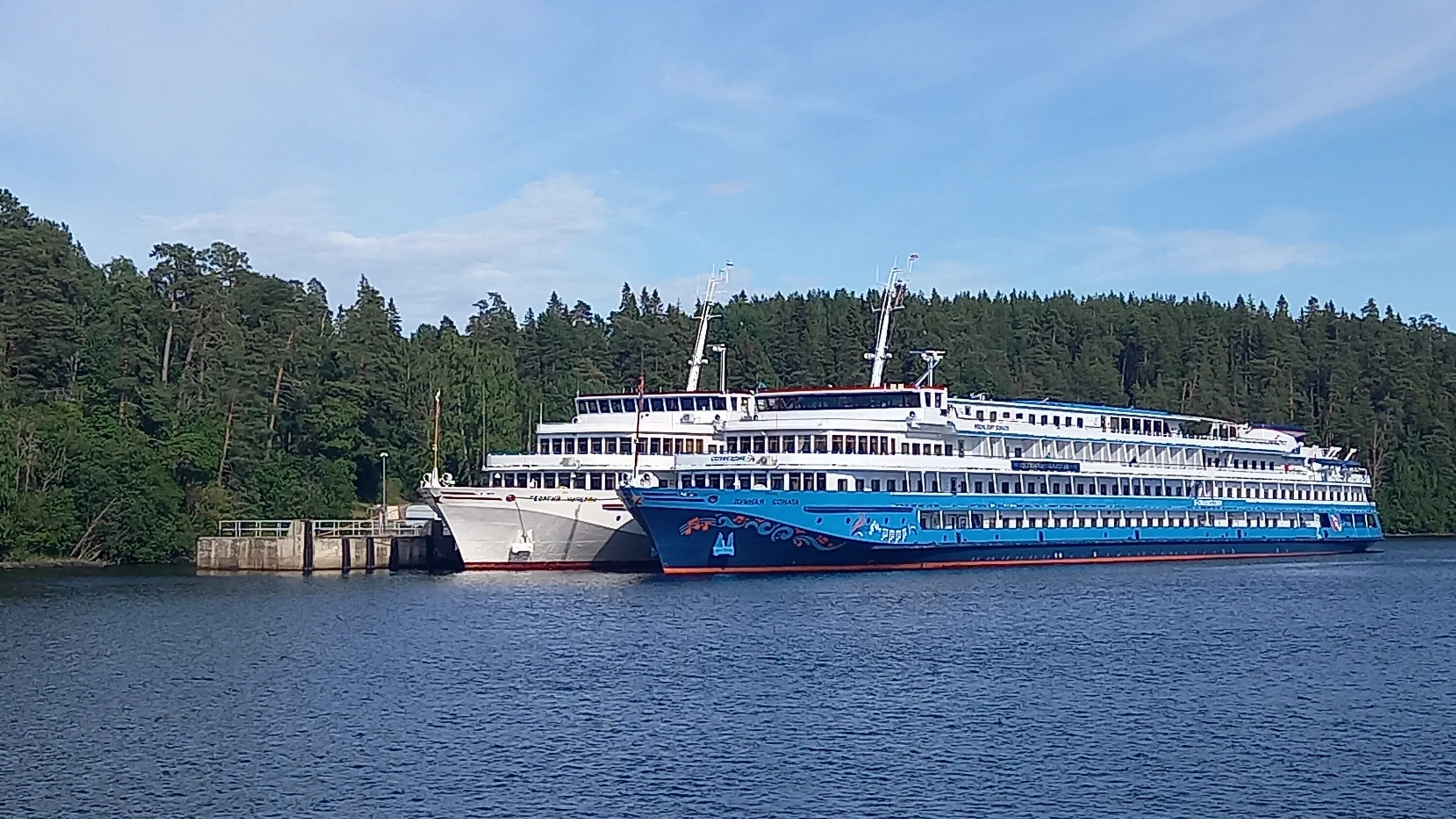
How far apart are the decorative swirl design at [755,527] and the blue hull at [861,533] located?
0.12 feet

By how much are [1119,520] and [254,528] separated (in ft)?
137

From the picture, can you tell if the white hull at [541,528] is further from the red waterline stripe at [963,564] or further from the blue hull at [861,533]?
the blue hull at [861,533]

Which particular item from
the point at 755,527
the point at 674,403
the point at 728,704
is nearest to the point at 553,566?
the point at 674,403

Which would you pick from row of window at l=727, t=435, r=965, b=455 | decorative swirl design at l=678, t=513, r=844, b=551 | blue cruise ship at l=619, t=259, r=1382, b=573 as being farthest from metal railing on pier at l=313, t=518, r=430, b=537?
decorative swirl design at l=678, t=513, r=844, b=551

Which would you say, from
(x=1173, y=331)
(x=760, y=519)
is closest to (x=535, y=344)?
(x=1173, y=331)

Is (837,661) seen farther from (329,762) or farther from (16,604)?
(16,604)

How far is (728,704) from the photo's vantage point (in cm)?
3488

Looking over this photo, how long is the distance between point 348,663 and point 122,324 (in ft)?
198

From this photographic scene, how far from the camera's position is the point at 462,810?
25891 mm

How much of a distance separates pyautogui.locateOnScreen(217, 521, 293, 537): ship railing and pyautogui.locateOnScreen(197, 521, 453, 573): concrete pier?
11 centimetres

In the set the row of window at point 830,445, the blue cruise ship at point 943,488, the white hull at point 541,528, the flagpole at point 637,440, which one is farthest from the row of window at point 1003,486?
the white hull at point 541,528

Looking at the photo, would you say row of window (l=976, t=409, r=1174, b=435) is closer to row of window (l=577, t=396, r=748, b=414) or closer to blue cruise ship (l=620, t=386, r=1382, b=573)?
blue cruise ship (l=620, t=386, r=1382, b=573)

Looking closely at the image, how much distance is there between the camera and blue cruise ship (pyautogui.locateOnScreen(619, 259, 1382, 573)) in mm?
60812

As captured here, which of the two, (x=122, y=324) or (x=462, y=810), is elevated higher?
(x=122, y=324)
